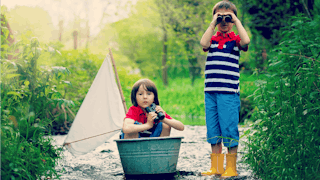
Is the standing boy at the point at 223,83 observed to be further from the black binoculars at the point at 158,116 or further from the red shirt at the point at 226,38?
the black binoculars at the point at 158,116

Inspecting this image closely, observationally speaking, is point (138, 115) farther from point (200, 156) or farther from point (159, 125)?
point (200, 156)

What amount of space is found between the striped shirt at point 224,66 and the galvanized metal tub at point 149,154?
603mm

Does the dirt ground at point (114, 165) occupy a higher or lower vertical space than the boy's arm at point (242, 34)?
lower

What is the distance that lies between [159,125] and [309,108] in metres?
1.20

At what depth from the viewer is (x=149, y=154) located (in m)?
2.52

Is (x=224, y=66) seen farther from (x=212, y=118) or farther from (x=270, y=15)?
(x=270, y=15)

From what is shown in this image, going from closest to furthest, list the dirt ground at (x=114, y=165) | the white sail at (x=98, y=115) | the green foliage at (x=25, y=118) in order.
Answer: the green foliage at (x=25, y=118), the dirt ground at (x=114, y=165), the white sail at (x=98, y=115)

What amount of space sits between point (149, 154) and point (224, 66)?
1.01 metres

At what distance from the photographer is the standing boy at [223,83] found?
2.70 metres

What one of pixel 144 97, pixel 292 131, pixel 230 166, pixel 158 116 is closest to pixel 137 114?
pixel 144 97

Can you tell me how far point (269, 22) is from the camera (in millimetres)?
7602

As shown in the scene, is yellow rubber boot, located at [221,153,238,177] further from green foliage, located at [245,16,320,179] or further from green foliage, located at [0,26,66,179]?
green foliage, located at [0,26,66,179]

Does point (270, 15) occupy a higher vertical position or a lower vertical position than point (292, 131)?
higher

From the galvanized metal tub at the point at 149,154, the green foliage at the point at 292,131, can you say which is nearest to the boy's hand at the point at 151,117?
the galvanized metal tub at the point at 149,154
